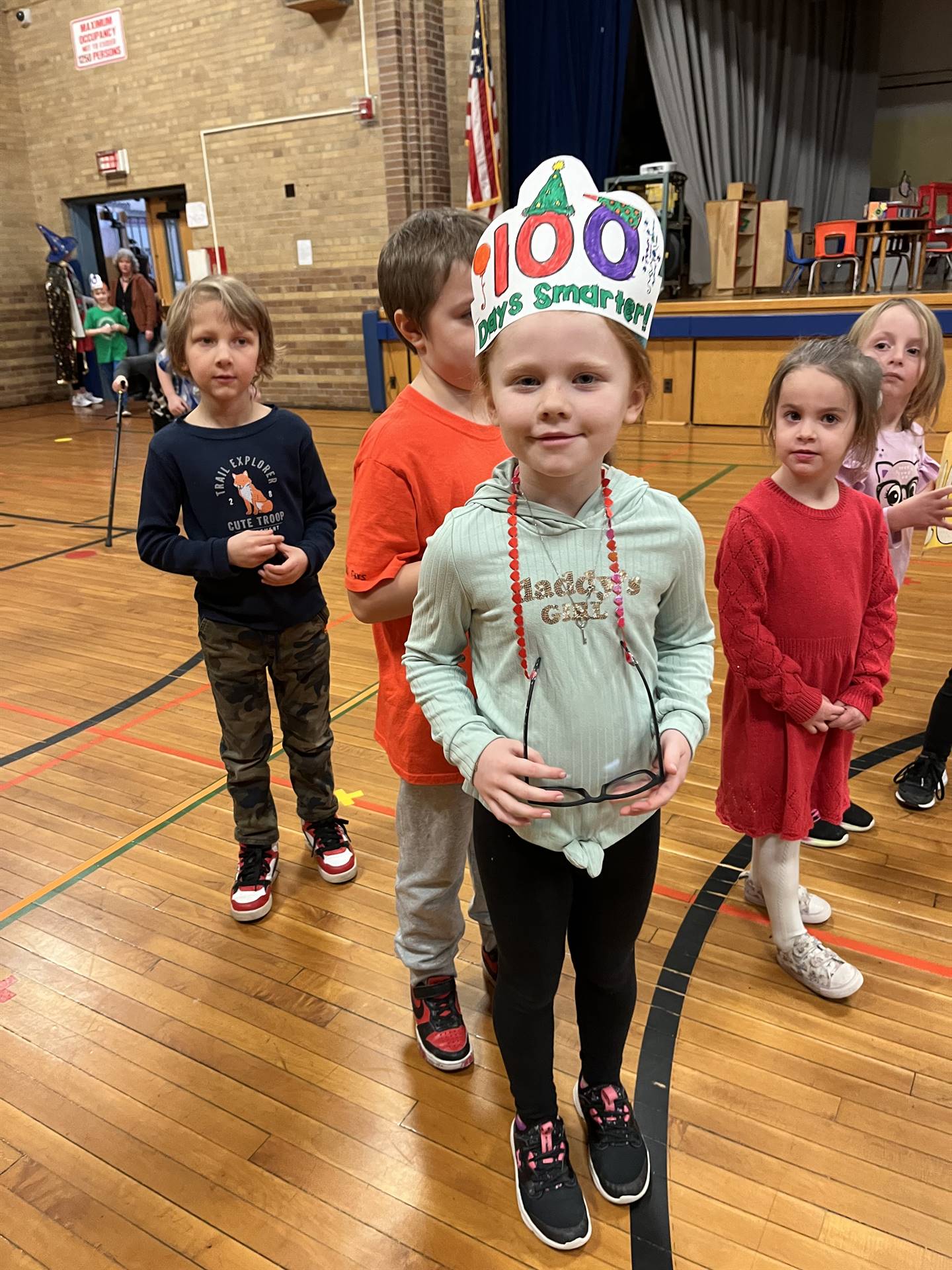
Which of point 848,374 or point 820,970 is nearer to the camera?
point 848,374

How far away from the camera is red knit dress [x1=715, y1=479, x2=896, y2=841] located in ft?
4.87

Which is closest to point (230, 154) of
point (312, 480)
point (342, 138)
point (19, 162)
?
point (342, 138)

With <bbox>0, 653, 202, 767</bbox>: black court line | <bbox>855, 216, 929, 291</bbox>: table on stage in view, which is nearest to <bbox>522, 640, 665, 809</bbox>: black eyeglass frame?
<bbox>0, 653, 202, 767</bbox>: black court line

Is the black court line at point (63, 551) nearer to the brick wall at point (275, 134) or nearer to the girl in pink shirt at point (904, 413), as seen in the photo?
the girl in pink shirt at point (904, 413)

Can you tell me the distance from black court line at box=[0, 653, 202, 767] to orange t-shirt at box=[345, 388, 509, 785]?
187 centimetres

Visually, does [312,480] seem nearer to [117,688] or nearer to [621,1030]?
[621,1030]

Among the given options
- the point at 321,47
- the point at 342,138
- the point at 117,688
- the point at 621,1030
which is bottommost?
the point at 117,688

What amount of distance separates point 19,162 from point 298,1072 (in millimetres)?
12055

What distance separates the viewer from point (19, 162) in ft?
34.4

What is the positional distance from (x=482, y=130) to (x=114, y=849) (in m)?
7.24

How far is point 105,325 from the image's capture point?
8961mm

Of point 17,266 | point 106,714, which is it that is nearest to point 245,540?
point 106,714

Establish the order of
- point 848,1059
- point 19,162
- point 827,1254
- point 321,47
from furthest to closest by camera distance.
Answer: point 19,162 < point 321,47 < point 848,1059 < point 827,1254

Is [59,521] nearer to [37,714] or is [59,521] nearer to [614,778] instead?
[37,714]
